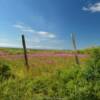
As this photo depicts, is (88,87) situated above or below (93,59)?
below

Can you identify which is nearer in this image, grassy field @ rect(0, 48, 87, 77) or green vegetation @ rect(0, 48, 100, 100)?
green vegetation @ rect(0, 48, 100, 100)

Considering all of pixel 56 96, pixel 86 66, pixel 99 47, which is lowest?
pixel 56 96

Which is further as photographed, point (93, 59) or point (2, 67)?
point (2, 67)

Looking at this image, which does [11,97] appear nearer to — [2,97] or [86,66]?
[2,97]

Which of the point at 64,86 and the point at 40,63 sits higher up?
the point at 40,63

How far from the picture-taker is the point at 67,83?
840 cm

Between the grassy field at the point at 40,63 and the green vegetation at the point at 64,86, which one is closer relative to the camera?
the green vegetation at the point at 64,86

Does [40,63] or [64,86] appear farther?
[40,63]

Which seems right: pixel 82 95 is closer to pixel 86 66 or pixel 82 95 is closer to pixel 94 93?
pixel 94 93

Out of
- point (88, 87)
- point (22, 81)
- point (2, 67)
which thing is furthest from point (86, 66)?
point (2, 67)

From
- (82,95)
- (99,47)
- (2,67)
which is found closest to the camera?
(82,95)

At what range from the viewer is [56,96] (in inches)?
321

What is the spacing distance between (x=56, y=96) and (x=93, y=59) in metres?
1.61

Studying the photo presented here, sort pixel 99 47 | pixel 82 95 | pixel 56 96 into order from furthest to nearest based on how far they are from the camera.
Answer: pixel 99 47 < pixel 56 96 < pixel 82 95
